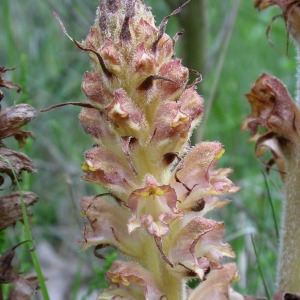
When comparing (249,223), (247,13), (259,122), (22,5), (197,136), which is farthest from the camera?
(22,5)

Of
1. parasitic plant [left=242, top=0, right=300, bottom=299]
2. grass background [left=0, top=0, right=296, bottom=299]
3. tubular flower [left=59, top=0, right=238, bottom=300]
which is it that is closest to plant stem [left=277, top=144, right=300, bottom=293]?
parasitic plant [left=242, top=0, right=300, bottom=299]

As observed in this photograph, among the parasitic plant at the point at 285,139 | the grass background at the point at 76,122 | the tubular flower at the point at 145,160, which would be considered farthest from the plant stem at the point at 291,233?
the grass background at the point at 76,122

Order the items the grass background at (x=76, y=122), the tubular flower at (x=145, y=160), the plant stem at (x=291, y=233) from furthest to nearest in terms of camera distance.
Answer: the grass background at (x=76, y=122) < the plant stem at (x=291, y=233) < the tubular flower at (x=145, y=160)

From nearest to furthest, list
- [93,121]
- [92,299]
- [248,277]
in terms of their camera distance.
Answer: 1. [93,121]
2. [248,277]
3. [92,299]

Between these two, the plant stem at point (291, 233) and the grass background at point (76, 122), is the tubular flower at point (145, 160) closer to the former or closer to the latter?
the plant stem at point (291, 233)

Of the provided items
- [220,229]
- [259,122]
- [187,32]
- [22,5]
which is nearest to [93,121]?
[220,229]

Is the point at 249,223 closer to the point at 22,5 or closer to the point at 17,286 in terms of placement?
the point at 17,286
